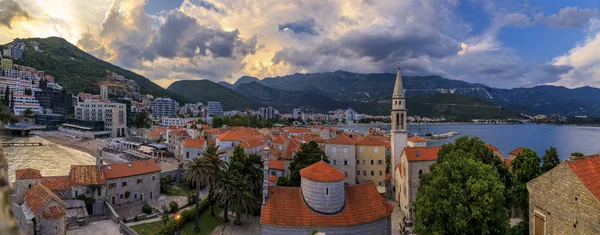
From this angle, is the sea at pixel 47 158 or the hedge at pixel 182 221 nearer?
the hedge at pixel 182 221

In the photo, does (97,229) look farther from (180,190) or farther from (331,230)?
(331,230)

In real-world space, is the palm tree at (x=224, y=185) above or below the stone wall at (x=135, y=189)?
above

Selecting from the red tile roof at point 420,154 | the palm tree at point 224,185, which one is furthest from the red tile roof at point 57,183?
the red tile roof at point 420,154

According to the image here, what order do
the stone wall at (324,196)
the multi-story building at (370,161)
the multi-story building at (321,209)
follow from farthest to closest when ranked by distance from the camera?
1. the multi-story building at (370,161)
2. the stone wall at (324,196)
3. the multi-story building at (321,209)

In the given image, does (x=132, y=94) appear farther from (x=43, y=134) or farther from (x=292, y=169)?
(x=292, y=169)

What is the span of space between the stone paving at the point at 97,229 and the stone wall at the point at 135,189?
13.4 ft

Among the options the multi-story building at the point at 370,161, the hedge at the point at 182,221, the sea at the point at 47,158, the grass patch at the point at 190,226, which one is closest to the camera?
the hedge at the point at 182,221

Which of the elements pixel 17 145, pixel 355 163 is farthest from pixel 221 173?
pixel 17 145

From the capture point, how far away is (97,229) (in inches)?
880

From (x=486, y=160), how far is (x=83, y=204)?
99.3 feet

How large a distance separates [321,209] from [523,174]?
13.1m

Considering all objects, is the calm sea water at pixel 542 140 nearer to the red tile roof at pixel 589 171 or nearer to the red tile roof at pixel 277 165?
the red tile roof at pixel 277 165

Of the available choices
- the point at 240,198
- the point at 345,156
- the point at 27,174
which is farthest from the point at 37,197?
the point at 345,156

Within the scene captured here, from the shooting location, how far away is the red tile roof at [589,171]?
1073 centimetres
